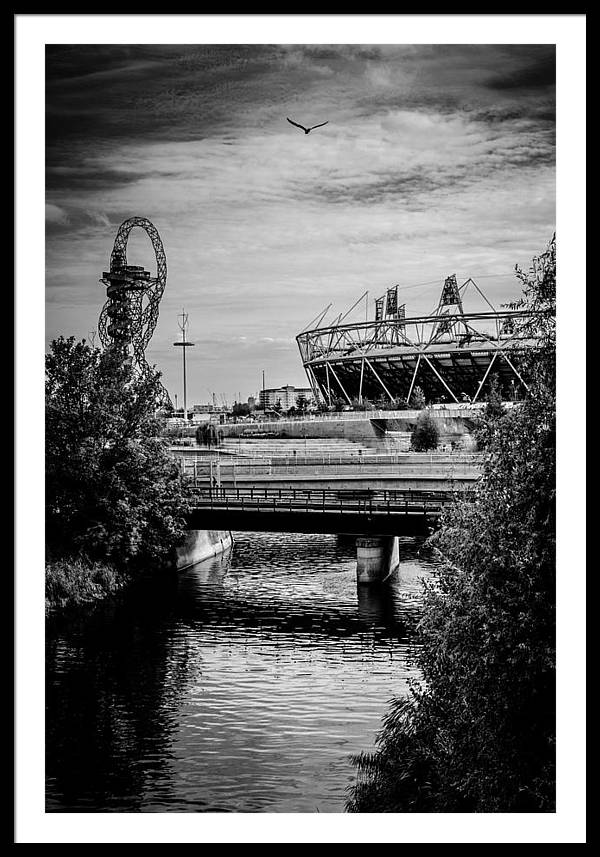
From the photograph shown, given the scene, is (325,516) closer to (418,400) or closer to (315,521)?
(315,521)

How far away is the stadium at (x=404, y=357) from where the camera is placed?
63.1 meters

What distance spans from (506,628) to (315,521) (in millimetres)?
15586

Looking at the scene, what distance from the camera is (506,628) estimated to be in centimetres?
933

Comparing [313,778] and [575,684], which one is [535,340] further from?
[313,778]

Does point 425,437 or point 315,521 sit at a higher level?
point 425,437

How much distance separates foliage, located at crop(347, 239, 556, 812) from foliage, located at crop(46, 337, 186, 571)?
1379 cm

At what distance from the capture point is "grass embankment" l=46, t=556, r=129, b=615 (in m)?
21.1

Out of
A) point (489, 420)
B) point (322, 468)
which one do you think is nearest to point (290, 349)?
point (489, 420)

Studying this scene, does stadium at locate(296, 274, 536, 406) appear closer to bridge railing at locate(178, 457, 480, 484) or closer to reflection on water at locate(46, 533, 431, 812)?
bridge railing at locate(178, 457, 480, 484)

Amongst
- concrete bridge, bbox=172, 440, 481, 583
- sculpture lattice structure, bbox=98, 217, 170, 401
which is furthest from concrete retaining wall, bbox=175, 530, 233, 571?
sculpture lattice structure, bbox=98, 217, 170, 401

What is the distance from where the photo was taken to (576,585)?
8453mm

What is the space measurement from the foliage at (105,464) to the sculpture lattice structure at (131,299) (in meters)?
0.59

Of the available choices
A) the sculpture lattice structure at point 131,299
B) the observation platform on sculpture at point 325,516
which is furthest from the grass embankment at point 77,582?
the sculpture lattice structure at point 131,299
